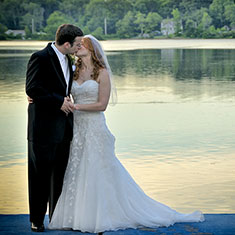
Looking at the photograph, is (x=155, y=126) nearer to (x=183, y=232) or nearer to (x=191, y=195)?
(x=191, y=195)

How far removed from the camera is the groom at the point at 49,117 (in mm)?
3875

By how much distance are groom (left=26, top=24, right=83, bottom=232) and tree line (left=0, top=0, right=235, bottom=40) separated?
6519 cm

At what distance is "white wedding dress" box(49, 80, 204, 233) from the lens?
404 cm

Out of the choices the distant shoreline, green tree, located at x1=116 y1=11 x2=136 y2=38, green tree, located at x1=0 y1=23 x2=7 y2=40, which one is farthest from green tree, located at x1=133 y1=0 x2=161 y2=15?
green tree, located at x1=0 y1=23 x2=7 y2=40

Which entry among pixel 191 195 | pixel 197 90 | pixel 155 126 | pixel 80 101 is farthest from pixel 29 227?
pixel 197 90

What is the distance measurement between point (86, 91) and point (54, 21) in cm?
7102

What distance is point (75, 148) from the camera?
4.11 metres

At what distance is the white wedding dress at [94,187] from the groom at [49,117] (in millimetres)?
72

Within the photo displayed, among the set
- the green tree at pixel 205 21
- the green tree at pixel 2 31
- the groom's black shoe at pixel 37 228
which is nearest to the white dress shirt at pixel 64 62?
the groom's black shoe at pixel 37 228

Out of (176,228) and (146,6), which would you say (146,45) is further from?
(176,228)

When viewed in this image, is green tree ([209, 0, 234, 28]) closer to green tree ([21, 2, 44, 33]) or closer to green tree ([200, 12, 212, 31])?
green tree ([200, 12, 212, 31])

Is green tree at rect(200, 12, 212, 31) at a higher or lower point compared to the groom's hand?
lower

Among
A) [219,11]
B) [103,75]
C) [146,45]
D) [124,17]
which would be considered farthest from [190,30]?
[103,75]

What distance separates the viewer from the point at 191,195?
19.0ft
